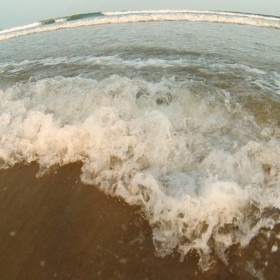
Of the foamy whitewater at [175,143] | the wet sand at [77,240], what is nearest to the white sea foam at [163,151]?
the foamy whitewater at [175,143]

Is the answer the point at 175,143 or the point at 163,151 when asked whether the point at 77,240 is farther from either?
the point at 175,143

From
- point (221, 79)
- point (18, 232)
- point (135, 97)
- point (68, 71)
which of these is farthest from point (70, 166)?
point (68, 71)

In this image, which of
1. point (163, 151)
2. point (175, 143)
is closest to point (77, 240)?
point (163, 151)

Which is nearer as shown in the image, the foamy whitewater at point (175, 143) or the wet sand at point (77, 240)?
the wet sand at point (77, 240)

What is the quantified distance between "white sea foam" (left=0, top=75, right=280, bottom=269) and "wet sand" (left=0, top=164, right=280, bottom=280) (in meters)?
0.18

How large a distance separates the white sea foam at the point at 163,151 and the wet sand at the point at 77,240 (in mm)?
183

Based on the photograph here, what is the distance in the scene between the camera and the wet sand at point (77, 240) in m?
3.33

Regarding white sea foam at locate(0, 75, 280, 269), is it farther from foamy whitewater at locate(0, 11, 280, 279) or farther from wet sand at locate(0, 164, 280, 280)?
wet sand at locate(0, 164, 280, 280)

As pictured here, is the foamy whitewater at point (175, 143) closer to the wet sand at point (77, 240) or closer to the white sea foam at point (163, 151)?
the white sea foam at point (163, 151)

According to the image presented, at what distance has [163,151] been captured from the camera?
198 inches

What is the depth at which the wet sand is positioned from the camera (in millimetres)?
3328

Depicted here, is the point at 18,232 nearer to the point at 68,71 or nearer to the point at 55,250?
the point at 55,250

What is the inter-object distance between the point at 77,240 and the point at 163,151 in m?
2.09

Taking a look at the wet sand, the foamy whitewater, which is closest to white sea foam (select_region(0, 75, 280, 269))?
the foamy whitewater
